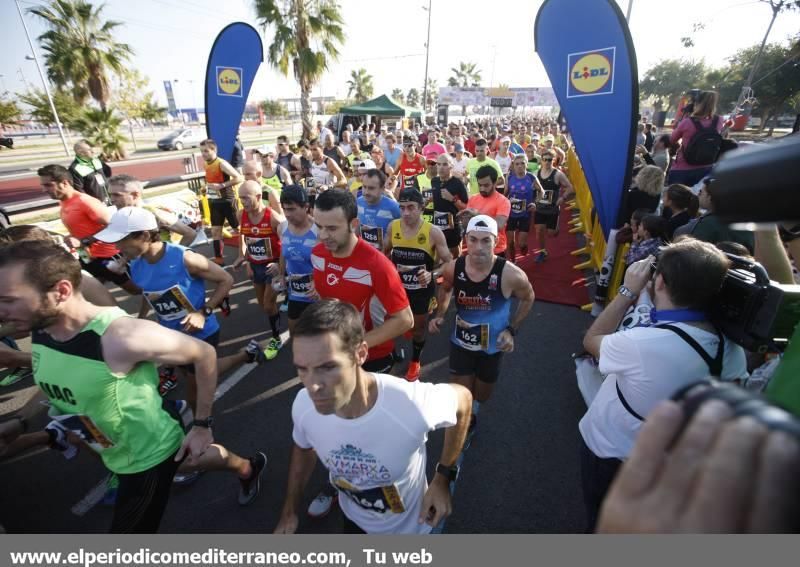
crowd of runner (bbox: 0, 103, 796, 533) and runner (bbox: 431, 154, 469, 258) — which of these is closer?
crowd of runner (bbox: 0, 103, 796, 533)

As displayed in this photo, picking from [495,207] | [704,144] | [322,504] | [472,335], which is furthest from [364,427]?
[704,144]

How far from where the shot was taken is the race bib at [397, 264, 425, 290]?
434cm

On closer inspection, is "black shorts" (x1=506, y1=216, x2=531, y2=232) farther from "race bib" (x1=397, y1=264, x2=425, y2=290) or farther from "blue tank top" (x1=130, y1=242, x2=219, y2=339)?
"blue tank top" (x1=130, y1=242, x2=219, y2=339)

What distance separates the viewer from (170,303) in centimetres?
331

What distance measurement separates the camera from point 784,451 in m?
0.40

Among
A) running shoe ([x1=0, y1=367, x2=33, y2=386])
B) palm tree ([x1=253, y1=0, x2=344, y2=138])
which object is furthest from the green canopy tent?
running shoe ([x1=0, y1=367, x2=33, y2=386])

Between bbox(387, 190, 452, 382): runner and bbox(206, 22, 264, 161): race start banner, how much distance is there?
7.84 m

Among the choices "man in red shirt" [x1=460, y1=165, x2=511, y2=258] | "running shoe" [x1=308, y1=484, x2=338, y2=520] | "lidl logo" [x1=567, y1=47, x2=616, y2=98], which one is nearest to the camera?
"running shoe" [x1=308, y1=484, x2=338, y2=520]

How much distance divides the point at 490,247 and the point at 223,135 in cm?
950

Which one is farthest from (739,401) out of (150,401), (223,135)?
(223,135)

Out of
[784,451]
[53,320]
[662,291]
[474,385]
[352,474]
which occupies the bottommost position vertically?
[474,385]

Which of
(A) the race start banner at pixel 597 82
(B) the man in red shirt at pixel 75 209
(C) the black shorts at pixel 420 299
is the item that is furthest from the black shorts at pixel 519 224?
(B) the man in red shirt at pixel 75 209

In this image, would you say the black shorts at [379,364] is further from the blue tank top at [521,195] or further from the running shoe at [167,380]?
the blue tank top at [521,195]

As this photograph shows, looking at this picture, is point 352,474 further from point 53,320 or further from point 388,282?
point 53,320
